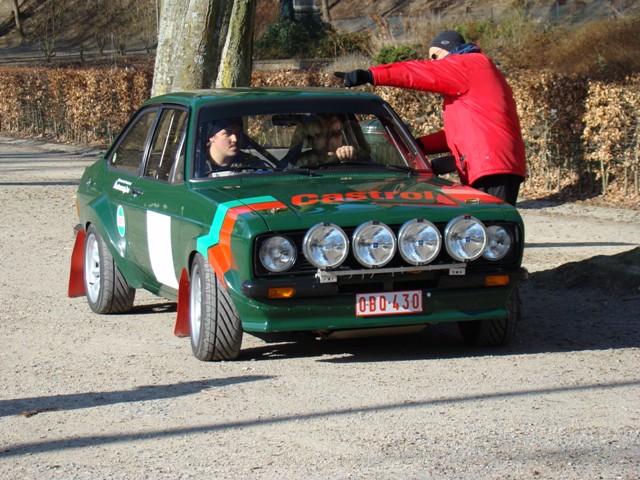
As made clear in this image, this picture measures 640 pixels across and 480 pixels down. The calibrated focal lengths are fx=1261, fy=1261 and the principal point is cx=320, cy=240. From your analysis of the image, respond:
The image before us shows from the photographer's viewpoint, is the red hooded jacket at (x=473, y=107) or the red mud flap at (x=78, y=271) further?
the red mud flap at (x=78, y=271)

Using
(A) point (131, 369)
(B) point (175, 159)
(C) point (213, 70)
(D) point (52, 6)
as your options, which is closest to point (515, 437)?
(A) point (131, 369)

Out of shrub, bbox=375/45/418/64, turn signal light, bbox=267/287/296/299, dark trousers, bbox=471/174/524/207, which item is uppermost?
shrub, bbox=375/45/418/64

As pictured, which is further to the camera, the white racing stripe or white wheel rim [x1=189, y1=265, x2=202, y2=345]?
the white racing stripe

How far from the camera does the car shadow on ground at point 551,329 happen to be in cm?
778

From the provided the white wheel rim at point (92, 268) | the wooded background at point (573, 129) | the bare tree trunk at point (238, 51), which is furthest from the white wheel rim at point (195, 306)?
the wooded background at point (573, 129)

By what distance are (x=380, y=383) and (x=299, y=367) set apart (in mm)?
658

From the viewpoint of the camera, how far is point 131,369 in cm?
743

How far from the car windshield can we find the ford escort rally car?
0.04 ft

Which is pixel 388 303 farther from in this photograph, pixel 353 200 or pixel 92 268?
pixel 92 268

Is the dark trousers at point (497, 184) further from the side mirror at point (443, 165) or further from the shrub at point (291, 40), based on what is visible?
the shrub at point (291, 40)

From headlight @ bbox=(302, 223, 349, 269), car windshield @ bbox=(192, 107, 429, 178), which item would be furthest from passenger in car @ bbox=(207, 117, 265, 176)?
headlight @ bbox=(302, 223, 349, 269)

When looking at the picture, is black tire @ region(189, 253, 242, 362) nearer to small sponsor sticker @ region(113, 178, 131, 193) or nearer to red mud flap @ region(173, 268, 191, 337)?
red mud flap @ region(173, 268, 191, 337)

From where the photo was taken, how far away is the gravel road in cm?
539

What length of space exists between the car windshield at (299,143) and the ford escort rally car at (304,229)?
0.04ft
